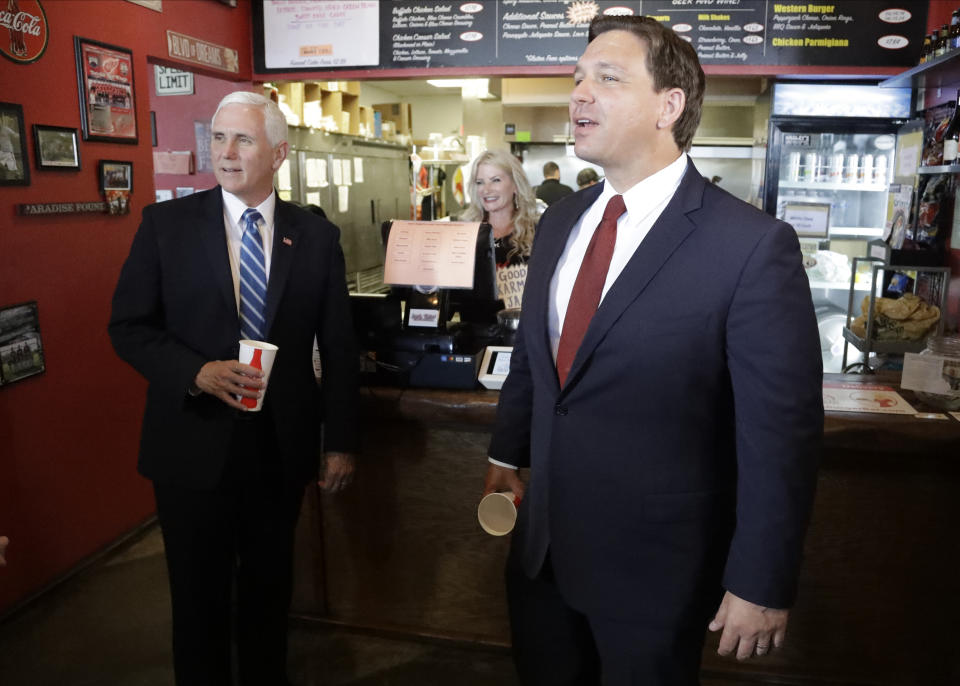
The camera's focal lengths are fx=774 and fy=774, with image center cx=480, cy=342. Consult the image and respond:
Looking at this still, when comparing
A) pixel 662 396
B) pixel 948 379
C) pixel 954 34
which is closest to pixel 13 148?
pixel 662 396

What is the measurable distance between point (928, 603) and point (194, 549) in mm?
2089

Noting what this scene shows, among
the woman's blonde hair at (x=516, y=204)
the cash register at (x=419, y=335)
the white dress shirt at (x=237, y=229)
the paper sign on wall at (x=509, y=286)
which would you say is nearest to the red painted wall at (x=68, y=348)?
the white dress shirt at (x=237, y=229)

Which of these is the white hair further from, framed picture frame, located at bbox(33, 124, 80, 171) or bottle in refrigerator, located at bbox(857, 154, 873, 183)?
bottle in refrigerator, located at bbox(857, 154, 873, 183)

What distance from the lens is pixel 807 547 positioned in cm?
231

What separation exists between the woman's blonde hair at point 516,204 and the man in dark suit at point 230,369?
1.58m

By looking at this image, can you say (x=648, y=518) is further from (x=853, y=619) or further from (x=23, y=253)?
(x=23, y=253)

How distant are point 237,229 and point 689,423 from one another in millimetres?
1261

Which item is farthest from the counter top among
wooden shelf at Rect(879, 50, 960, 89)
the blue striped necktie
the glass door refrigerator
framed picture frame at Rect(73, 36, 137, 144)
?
the glass door refrigerator

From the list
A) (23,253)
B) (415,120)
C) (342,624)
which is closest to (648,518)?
(342,624)

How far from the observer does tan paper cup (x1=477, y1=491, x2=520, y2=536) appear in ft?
5.64

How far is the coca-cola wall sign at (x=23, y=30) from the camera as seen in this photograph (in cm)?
270

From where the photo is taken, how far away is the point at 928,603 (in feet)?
7.48

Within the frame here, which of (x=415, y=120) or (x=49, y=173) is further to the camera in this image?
(x=415, y=120)

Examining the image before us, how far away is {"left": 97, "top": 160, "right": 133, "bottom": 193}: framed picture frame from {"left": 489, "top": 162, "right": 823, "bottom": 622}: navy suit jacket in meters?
2.46
